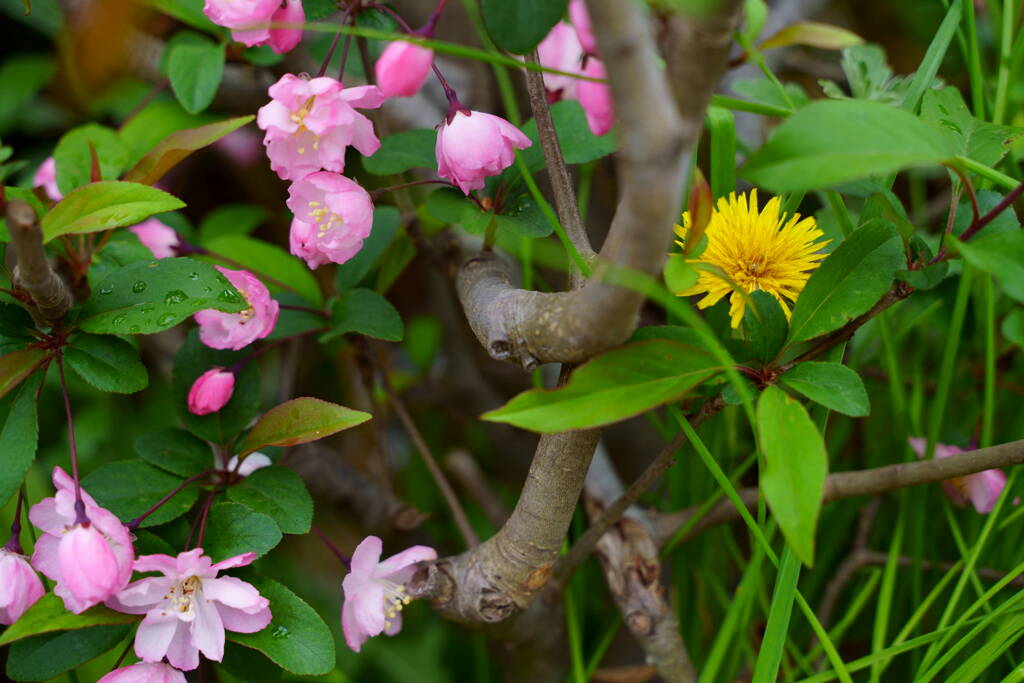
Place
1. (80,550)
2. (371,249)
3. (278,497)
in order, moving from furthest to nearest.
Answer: (371,249), (278,497), (80,550)

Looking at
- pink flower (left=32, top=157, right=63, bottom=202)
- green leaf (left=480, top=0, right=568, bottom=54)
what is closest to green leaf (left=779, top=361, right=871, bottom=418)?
green leaf (left=480, top=0, right=568, bottom=54)

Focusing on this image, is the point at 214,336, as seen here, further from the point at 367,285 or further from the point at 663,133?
the point at 663,133

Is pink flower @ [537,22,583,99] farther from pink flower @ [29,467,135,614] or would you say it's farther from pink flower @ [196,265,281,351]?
pink flower @ [29,467,135,614]

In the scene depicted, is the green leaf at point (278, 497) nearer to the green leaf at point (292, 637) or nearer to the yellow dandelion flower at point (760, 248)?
the green leaf at point (292, 637)

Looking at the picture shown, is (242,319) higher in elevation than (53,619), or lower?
higher

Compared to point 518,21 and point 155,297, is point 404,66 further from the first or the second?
point 155,297

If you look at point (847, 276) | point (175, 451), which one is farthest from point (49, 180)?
point (847, 276)
